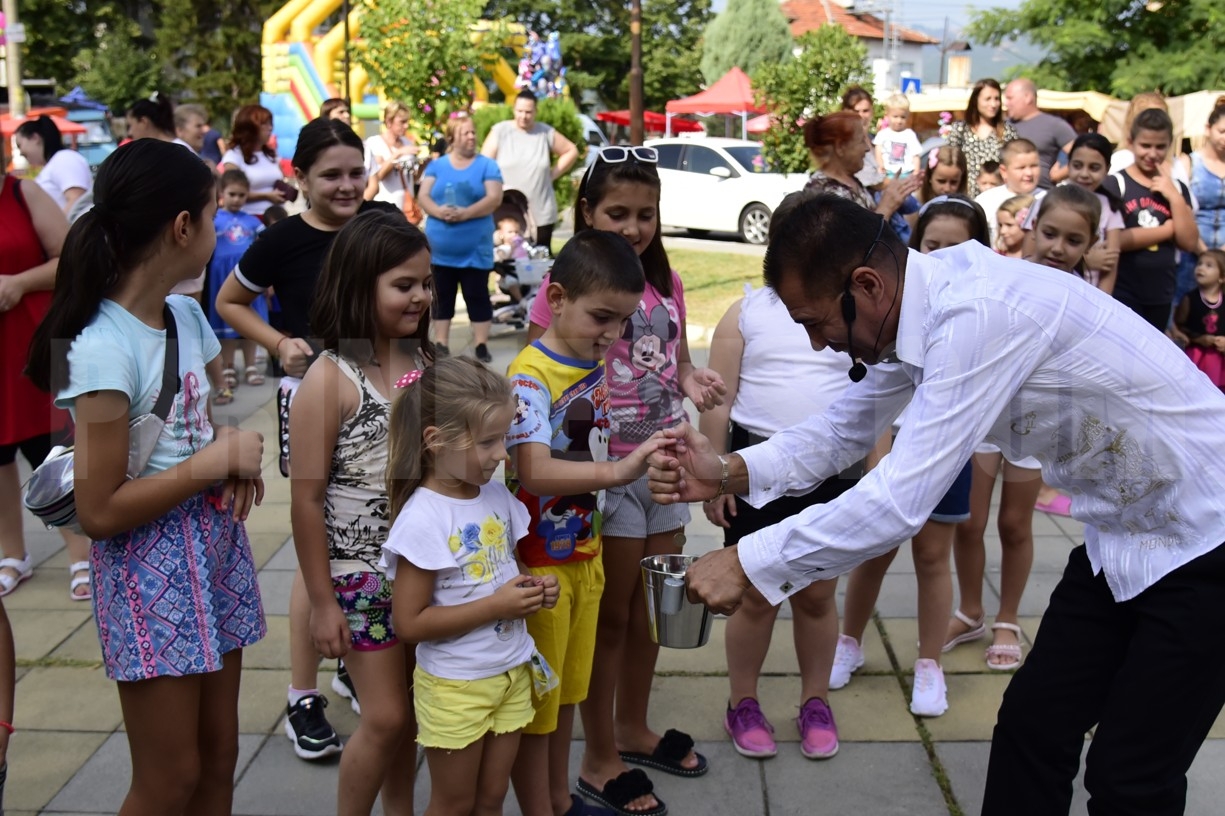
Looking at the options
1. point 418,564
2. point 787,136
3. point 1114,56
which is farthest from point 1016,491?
point 1114,56

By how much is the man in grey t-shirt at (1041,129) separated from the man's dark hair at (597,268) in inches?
246

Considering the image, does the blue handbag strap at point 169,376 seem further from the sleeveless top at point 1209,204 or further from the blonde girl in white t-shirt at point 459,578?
the sleeveless top at point 1209,204

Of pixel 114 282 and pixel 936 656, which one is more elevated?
pixel 114 282

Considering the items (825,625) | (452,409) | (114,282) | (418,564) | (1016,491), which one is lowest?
(825,625)

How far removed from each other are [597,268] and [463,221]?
18.8 feet

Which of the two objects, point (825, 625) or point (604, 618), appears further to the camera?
point (825, 625)

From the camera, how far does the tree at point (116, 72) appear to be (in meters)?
46.8

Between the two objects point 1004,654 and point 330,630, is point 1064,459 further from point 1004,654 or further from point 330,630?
point 1004,654

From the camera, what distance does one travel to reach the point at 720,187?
18.2 meters

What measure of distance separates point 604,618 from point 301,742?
1112 millimetres

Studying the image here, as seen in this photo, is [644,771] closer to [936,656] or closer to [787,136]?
[936,656]

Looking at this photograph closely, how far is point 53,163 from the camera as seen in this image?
7238mm

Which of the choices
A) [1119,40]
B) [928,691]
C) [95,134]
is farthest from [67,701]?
[1119,40]

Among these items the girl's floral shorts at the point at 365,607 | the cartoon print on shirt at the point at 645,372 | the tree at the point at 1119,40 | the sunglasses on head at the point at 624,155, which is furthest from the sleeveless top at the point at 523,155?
the tree at the point at 1119,40
